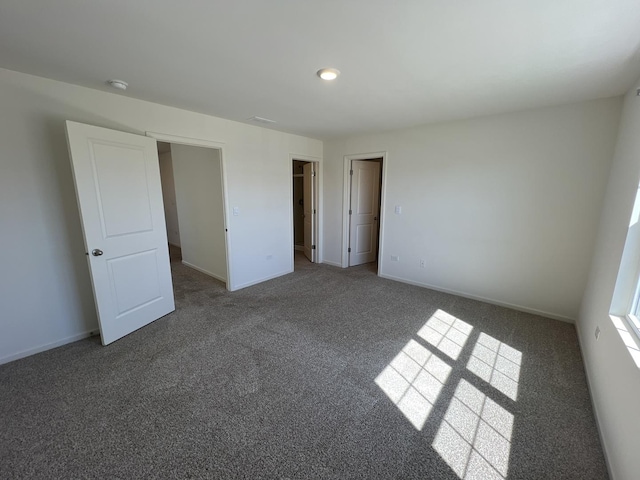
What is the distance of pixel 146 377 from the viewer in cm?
207

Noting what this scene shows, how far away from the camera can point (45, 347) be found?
2.40 m

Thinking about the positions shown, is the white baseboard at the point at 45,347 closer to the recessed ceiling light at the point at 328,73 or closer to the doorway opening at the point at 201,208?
the doorway opening at the point at 201,208

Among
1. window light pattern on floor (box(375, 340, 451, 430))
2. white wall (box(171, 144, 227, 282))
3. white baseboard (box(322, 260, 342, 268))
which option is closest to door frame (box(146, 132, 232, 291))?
white wall (box(171, 144, 227, 282))

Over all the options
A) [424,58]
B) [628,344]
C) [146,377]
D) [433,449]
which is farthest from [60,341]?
[628,344]

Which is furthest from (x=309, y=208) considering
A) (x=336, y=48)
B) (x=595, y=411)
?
(x=595, y=411)

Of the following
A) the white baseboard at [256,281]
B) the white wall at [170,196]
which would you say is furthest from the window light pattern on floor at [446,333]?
the white wall at [170,196]

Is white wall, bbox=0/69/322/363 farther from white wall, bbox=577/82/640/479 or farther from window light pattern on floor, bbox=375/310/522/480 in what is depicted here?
white wall, bbox=577/82/640/479

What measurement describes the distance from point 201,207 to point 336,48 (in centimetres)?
351

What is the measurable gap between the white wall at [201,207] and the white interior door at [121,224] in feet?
3.45

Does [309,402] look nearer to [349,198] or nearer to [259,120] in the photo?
[259,120]

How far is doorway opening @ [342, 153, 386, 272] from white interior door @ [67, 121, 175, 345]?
301 centimetres

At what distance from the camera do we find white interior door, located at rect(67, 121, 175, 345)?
7.56ft

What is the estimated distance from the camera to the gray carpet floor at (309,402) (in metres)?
1.44

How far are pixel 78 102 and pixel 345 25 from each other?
2496 millimetres
